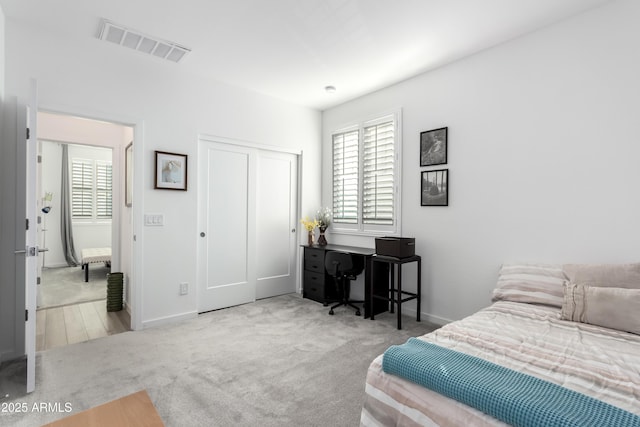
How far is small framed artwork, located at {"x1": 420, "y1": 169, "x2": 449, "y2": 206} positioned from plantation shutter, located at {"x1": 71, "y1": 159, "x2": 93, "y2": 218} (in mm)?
7067

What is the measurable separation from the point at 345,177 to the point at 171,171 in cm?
225

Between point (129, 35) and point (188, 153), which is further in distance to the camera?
point (188, 153)

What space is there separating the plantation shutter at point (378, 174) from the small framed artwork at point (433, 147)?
1.36 feet

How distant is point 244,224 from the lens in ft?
14.0

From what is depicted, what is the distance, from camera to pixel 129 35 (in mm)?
2906

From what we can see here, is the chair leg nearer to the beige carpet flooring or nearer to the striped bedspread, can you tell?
the beige carpet flooring

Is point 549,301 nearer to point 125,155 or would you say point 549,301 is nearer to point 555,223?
point 555,223

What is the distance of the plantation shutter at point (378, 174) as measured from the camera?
403 centimetres

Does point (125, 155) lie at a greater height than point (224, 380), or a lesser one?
greater

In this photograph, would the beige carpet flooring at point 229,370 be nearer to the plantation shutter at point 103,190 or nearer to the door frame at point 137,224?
the door frame at point 137,224

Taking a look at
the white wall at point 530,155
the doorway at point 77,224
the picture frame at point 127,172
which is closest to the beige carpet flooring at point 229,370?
the doorway at point 77,224

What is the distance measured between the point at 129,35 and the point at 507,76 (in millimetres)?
3426

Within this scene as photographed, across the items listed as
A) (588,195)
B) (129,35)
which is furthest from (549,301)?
(129,35)

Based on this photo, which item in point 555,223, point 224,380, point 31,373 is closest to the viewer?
point 31,373
